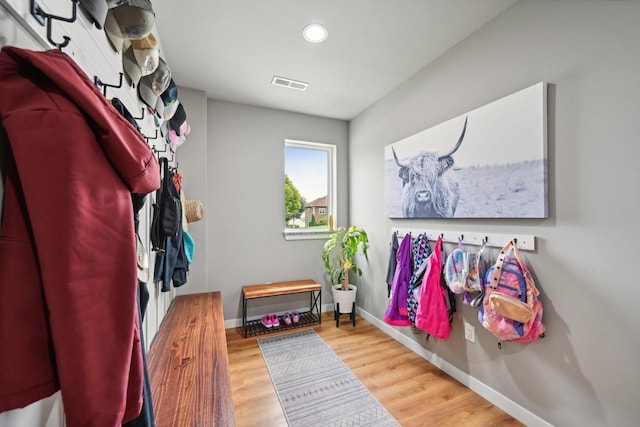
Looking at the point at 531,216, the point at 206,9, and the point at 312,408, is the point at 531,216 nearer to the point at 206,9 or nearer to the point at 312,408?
the point at 312,408

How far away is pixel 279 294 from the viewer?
9.14 feet

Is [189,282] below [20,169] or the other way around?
below

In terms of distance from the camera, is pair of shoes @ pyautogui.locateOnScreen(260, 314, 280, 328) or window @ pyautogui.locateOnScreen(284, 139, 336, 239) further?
window @ pyautogui.locateOnScreen(284, 139, 336, 239)

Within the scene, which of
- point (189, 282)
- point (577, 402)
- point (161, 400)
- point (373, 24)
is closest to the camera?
point (161, 400)

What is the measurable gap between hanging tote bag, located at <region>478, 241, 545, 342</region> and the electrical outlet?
34cm

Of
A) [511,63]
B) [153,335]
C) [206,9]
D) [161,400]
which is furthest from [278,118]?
[161,400]

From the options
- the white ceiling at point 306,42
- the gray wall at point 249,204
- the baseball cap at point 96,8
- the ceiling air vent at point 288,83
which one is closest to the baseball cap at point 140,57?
the baseball cap at point 96,8

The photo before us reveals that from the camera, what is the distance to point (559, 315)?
4.60 ft

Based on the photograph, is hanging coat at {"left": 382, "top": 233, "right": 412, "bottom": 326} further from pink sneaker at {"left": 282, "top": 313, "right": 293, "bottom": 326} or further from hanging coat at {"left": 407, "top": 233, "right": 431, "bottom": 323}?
pink sneaker at {"left": 282, "top": 313, "right": 293, "bottom": 326}

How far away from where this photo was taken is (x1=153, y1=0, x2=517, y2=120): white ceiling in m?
1.60

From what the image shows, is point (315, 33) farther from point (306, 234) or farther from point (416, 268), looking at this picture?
point (306, 234)

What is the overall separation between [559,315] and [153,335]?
93.8 inches

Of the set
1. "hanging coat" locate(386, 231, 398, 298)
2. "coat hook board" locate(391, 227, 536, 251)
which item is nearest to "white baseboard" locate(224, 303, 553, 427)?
"hanging coat" locate(386, 231, 398, 298)

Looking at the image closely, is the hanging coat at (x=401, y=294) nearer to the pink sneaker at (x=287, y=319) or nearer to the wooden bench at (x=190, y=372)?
the pink sneaker at (x=287, y=319)
